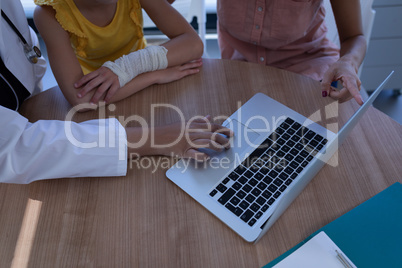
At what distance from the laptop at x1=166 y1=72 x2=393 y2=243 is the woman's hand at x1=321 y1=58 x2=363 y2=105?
0.12m

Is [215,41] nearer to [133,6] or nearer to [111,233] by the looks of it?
[133,6]

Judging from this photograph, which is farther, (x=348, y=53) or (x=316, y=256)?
(x=348, y=53)

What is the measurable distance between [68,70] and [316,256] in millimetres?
747

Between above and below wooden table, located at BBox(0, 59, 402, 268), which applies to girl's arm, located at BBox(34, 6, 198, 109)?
above

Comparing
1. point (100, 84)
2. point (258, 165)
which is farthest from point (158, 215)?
point (100, 84)

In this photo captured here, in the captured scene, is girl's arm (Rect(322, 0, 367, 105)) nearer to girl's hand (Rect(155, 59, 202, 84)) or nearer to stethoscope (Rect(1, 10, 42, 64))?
girl's hand (Rect(155, 59, 202, 84))

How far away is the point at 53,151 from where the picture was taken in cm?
76

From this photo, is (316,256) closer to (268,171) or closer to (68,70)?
(268,171)

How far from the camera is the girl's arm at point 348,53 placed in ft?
2.88

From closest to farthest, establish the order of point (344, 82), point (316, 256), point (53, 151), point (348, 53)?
point (316, 256)
point (53, 151)
point (344, 82)
point (348, 53)

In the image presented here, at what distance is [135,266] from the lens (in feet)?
2.11

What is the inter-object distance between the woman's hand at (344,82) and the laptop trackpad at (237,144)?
24 centimetres

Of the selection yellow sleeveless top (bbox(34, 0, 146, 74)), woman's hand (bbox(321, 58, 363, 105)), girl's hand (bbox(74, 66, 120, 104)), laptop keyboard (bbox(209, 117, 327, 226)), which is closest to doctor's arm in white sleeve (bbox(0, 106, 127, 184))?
girl's hand (bbox(74, 66, 120, 104))

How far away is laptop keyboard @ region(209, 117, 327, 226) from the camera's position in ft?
2.34
